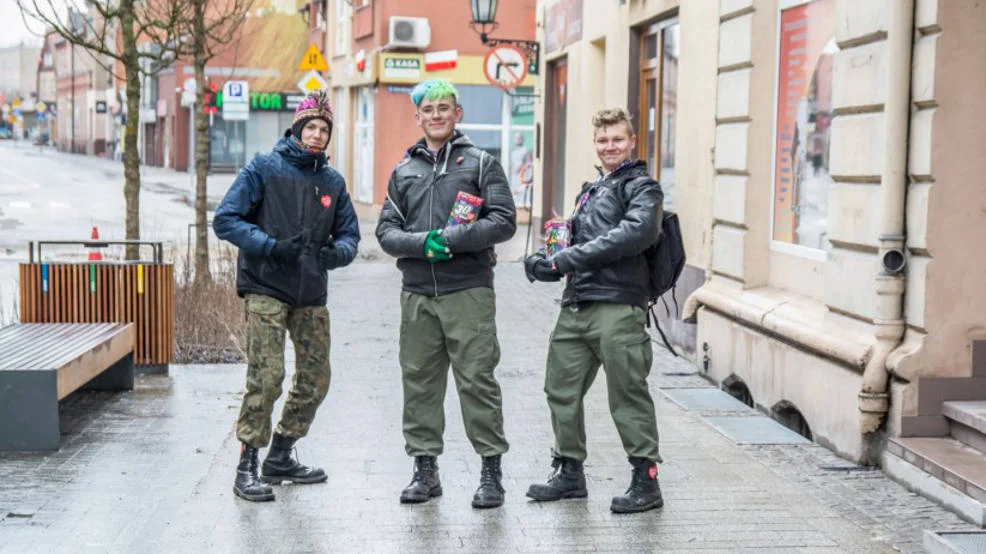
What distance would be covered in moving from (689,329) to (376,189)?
22550 millimetres

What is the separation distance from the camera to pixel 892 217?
7.30 metres

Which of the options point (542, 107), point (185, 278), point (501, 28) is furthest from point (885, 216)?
point (501, 28)

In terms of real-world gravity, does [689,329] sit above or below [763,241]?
below

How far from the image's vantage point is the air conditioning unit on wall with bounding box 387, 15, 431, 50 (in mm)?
31422

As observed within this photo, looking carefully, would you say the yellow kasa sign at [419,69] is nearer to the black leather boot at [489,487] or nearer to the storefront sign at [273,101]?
the storefront sign at [273,101]

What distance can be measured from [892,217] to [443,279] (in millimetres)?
2391

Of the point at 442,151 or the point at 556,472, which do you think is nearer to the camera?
the point at 442,151

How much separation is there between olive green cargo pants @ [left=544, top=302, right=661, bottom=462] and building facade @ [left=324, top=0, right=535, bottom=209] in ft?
80.0

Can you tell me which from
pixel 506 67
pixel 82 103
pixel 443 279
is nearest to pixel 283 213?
pixel 443 279

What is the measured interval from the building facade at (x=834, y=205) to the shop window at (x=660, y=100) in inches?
1.6

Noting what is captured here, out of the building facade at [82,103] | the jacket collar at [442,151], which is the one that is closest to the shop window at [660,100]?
the jacket collar at [442,151]

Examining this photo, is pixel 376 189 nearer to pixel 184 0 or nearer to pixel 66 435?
pixel 184 0

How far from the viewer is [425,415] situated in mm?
6844

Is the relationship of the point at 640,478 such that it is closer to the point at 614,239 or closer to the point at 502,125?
the point at 614,239
